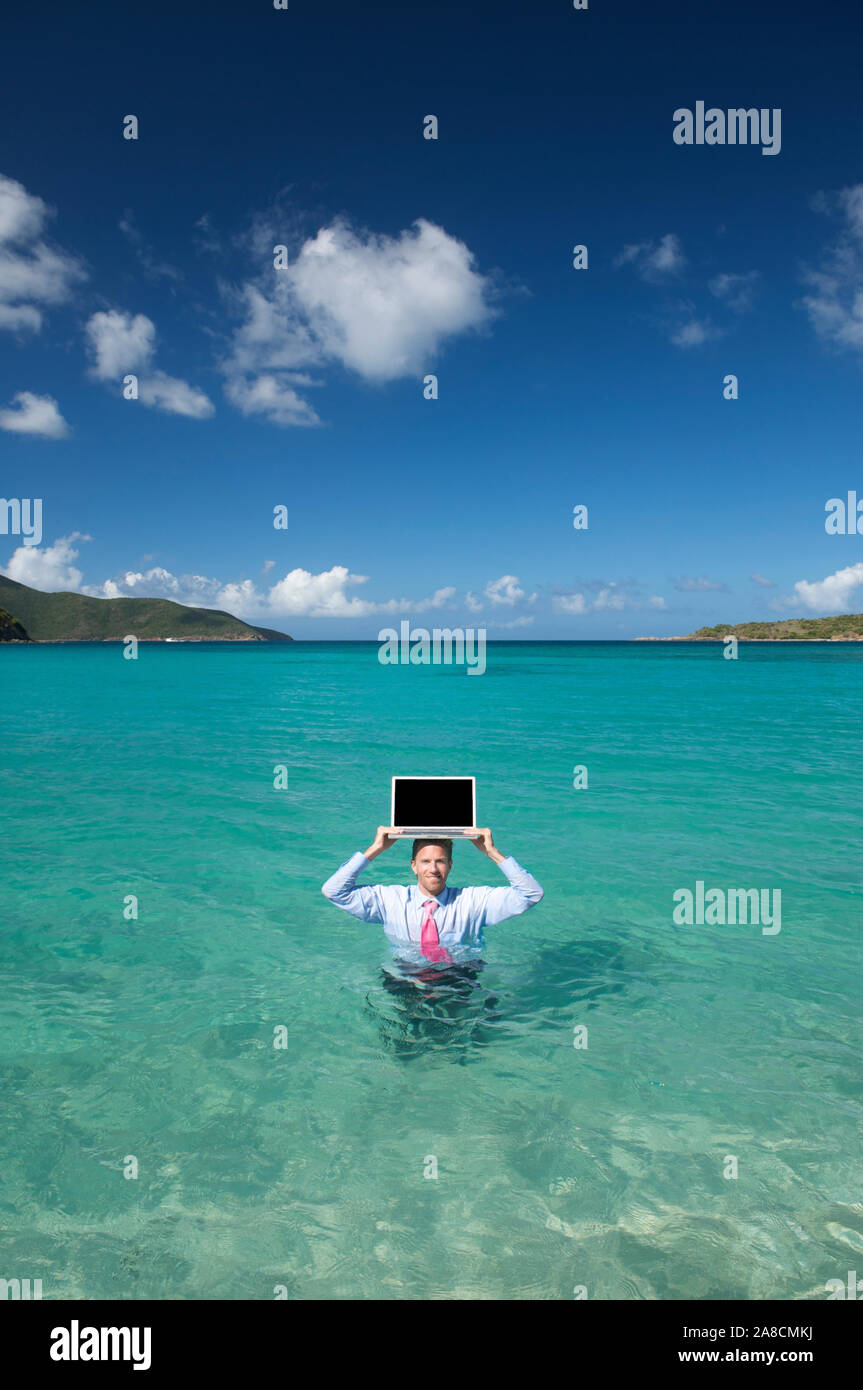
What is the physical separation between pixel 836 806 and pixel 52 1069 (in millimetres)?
17314

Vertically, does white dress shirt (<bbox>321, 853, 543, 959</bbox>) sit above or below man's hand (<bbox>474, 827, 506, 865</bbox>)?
below

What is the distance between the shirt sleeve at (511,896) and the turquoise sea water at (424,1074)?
1388mm

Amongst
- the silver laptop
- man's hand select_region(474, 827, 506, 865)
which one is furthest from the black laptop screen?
man's hand select_region(474, 827, 506, 865)

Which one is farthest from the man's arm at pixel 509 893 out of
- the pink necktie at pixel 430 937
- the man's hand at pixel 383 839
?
the man's hand at pixel 383 839

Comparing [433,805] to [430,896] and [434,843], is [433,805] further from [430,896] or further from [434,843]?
[430,896]

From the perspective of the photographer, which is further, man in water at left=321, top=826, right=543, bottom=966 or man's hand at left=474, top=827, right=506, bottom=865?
man in water at left=321, top=826, right=543, bottom=966

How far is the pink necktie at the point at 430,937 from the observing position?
21.5ft

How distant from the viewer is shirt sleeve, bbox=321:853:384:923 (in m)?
6.11

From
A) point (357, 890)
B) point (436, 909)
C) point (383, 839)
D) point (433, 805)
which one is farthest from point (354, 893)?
point (433, 805)

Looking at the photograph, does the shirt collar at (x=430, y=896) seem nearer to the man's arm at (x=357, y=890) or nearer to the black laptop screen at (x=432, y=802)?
the man's arm at (x=357, y=890)

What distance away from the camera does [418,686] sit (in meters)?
69.1

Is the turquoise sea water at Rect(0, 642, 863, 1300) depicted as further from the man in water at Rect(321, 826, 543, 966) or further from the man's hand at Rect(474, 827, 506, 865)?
the man's hand at Rect(474, 827, 506, 865)

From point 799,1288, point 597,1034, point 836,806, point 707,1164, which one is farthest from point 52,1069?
point 836,806
